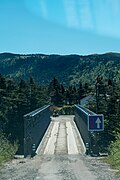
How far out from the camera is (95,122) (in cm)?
1812

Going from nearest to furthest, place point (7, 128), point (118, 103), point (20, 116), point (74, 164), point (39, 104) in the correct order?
point (74, 164)
point (118, 103)
point (7, 128)
point (20, 116)
point (39, 104)

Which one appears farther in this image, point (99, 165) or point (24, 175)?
point (99, 165)

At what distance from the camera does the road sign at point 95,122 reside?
18.0 meters

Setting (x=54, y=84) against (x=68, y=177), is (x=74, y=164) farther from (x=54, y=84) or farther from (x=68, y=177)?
(x=54, y=84)

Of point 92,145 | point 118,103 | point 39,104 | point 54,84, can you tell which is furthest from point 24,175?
point 54,84

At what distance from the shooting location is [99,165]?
13.1m

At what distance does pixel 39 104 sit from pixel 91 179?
224ft

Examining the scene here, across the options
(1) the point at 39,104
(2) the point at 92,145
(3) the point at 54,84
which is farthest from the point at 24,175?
(3) the point at 54,84

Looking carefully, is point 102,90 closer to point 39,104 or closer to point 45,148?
point 39,104

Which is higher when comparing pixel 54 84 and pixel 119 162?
pixel 54 84

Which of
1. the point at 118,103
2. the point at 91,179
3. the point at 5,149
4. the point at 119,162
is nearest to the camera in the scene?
the point at 91,179

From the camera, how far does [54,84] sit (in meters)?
114

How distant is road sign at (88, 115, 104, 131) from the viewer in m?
18.0

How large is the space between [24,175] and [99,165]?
3133 millimetres
